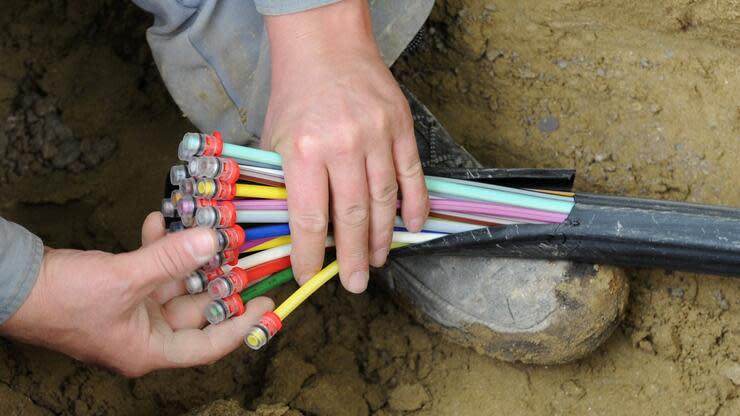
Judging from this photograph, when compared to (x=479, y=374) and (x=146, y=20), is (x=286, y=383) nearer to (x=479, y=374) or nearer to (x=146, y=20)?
(x=479, y=374)

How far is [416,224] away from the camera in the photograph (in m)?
1.33

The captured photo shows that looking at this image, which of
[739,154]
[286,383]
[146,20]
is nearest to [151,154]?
[146,20]

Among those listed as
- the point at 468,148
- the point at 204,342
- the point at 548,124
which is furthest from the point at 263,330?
the point at 548,124

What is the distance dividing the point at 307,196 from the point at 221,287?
8.1 inches

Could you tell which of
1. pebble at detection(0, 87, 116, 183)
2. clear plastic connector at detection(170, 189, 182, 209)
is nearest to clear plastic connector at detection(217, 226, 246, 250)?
clear plastic connector at detection(170, 189, 182, 209)

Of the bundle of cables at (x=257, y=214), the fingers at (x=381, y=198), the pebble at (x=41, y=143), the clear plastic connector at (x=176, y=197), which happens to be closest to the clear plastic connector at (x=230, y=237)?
the bundle of cables at (x=257, y=214)

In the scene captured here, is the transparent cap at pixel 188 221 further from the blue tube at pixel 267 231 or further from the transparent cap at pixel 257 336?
the transparent cap at pixel 257 336

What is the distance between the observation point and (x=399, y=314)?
1660 millimetres

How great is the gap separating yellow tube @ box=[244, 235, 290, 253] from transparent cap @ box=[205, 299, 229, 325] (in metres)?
0.12

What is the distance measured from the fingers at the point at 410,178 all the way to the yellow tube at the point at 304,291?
149 mm

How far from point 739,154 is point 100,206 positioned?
4.59 feet

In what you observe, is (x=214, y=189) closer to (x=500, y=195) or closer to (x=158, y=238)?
(x=158, y=238)

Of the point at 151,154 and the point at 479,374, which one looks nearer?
the point at 479,374

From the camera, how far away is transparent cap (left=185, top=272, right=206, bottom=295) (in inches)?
50.7
